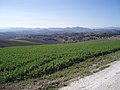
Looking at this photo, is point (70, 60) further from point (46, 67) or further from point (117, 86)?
point (117, 86)

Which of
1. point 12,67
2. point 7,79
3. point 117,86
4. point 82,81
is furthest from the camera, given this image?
point 12,67

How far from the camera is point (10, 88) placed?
45.5 feet

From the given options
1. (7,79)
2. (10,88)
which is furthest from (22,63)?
(10,88)

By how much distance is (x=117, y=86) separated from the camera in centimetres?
1209

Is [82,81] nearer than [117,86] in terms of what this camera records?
No

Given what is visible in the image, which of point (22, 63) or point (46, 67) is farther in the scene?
point (22, 63)

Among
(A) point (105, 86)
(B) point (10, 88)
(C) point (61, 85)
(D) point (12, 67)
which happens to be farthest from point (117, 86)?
(D) point (12, 67)

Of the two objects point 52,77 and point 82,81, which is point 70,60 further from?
point 82,81

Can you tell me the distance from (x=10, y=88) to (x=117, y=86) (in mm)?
7313

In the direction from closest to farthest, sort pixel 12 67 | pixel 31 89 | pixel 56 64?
pixel 31 89, pixel 12 67, pixel 56 64

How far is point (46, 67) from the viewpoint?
1902cm

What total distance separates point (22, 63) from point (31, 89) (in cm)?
777

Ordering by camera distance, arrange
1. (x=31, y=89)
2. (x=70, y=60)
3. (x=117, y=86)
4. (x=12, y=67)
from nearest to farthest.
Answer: (x=117, y=86) < (x=31, y=89) < (x=12, y=67) < (x=70, y=60)

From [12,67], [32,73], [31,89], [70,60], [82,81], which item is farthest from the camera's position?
[70,60]
